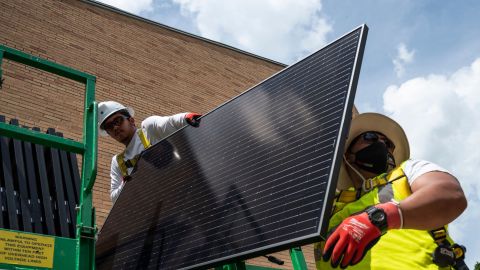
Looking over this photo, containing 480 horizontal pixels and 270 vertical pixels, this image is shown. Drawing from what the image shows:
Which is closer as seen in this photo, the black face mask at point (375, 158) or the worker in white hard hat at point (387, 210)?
the worker in white hard hat at point (387, 210)

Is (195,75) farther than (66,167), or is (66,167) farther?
(195,75)

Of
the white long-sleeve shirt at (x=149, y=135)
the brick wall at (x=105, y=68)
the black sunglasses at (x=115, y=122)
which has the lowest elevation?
the white long-sleeve shirt at (x=149, y=135)

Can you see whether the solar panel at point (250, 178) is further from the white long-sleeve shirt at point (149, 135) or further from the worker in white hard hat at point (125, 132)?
the worker in white hard hat at point (125, 132)

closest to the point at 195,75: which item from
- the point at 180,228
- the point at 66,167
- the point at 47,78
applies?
the point at 47,78

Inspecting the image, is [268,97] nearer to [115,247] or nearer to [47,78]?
[115,247]

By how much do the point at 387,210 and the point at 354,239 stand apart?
0.22 meters

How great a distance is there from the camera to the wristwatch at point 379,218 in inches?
77.6

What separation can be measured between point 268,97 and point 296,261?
42.9 inches

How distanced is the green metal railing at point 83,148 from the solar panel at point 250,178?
34cm

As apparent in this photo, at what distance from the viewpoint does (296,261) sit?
3.05m

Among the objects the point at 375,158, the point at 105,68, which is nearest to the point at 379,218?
the point at 375,158

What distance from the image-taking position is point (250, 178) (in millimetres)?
2471

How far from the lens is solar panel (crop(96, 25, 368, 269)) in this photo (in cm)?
205

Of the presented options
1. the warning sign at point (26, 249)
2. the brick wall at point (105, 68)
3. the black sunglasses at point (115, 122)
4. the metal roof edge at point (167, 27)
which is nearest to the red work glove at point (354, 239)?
the warning sign at point (26, 249)
